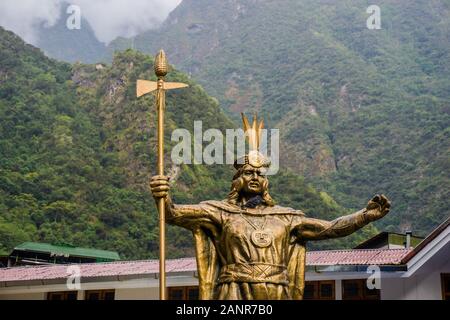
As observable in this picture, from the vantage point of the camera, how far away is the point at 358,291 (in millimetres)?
17375

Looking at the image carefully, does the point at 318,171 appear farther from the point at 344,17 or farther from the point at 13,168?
the point at 344,17

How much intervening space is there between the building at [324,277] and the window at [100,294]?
0.03 meters

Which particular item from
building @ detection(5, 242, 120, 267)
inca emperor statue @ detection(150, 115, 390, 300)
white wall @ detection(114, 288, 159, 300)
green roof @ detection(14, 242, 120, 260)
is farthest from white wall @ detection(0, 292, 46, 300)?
inca emperor statue @ detection(150, 115, 390, 300)

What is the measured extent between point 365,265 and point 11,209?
36248 millimetres

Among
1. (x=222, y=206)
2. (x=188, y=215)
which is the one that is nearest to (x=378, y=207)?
(x=222, y=206)

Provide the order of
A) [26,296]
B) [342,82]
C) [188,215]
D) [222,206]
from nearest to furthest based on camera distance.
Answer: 1. [188,215]
2. [222,206]
3. [26,296]
4. [342,82]

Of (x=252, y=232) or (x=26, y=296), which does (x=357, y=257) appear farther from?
(x=252, y=232)

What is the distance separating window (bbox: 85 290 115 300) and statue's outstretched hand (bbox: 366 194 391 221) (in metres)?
12.1

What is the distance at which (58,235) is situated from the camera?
Answer: 158ft

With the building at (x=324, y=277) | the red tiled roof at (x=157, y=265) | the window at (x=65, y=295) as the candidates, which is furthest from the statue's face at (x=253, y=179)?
the window at (x=65, y=295)

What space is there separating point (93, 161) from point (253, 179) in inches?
2017

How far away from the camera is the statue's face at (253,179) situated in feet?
30.4

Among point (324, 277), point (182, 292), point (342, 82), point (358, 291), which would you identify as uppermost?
point (342, 82)

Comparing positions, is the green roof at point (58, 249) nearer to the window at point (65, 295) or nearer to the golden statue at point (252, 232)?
the window at point (65, 295)
